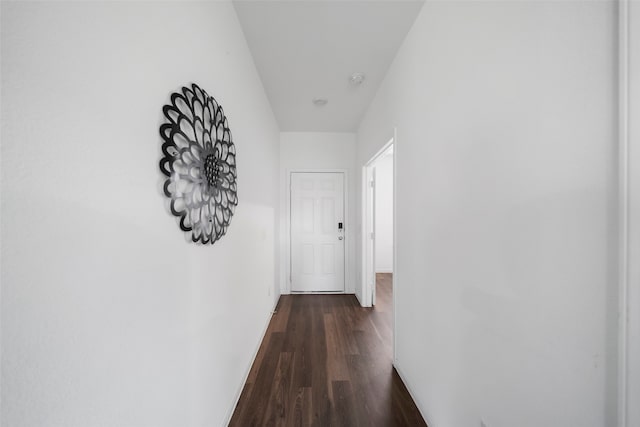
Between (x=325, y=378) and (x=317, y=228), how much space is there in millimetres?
2114

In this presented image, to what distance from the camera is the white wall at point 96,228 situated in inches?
15.7

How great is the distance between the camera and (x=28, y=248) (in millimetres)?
404

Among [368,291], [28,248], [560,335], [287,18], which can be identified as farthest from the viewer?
[368,291]

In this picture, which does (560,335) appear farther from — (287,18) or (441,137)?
(287,18)

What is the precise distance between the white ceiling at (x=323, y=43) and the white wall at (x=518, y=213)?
0.99 feet

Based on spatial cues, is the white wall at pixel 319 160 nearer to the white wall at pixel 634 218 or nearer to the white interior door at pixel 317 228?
the white interior door at pixel 317 228

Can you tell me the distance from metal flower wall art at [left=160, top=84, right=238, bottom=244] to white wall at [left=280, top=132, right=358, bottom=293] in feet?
7.36

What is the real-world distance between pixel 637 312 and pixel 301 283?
11.0 feet

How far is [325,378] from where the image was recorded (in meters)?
1.71

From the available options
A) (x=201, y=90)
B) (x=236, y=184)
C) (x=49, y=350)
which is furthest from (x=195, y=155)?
(x=49, y=350)

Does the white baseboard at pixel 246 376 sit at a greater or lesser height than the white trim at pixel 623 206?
lesser

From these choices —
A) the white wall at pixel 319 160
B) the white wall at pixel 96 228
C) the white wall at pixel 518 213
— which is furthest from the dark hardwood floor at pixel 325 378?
the white wall at pixel 319 160

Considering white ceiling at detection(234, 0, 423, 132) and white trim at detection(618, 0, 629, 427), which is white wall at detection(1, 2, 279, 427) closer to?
white ceiling at detection(234, 0, 423, 132)

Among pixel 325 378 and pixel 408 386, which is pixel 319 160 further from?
pixel 408 386
